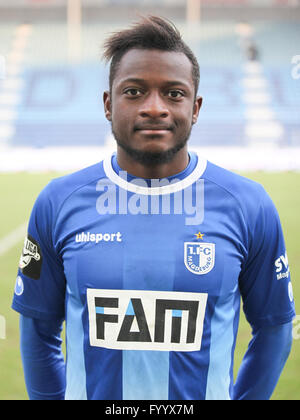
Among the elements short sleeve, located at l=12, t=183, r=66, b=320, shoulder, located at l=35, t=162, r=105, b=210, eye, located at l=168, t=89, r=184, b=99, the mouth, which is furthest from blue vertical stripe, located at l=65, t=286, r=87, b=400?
eye, located at l=168, t=89, r=184, b=99

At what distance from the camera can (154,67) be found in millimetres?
1368

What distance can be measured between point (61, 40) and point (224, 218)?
20620 mm

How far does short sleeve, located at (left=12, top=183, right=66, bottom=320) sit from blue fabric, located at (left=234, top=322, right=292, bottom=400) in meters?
0.62

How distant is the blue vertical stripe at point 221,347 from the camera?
1.43 meters

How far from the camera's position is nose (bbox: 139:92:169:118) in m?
1.34

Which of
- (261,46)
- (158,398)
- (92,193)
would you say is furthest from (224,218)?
(261,46)

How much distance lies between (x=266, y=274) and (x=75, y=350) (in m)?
0.60

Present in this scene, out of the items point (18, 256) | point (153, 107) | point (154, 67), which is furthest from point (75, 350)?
point (18, 256)

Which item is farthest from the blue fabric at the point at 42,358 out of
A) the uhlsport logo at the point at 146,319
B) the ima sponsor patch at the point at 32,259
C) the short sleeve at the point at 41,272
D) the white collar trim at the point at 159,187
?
the white collar trim at the point at 159,187

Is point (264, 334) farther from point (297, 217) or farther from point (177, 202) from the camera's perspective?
point (297, 217)

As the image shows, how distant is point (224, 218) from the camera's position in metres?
1.46

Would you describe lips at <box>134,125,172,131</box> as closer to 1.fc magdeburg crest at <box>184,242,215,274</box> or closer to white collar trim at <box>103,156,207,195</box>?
white collar trim at <box>103,156,207,195</box>

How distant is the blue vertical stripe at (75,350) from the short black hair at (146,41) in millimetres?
648

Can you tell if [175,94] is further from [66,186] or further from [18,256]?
[18,256]
